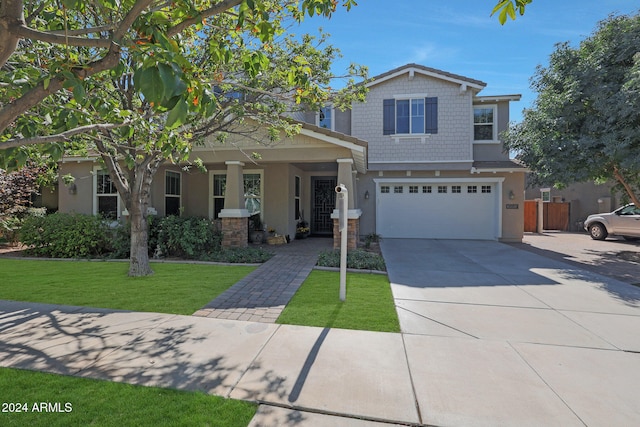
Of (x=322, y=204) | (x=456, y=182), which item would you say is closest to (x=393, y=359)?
(x=322, y=204)

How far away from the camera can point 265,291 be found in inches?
237

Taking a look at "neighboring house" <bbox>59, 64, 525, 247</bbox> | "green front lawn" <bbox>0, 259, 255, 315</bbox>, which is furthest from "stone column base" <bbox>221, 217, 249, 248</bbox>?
"neighboring house" <bbox>59, 64, 525, 247</bbox>

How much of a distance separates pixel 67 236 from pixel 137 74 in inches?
399

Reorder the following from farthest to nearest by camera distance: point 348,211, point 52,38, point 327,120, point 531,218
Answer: point 531,218 → point 327,120 → point 348,211 → point 52,38

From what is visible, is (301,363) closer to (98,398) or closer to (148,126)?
(98,398)

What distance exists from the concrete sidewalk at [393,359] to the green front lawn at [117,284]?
42 cm

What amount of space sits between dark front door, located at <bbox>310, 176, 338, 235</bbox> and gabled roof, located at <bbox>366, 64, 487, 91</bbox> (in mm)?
4701

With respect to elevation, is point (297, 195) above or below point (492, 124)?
below

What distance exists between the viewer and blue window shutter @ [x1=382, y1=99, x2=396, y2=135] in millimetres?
14383

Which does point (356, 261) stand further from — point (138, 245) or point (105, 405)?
point (105, 405)

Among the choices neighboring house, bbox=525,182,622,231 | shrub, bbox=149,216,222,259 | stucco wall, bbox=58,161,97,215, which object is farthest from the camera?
neighboring house, bbox=525,182,622,231

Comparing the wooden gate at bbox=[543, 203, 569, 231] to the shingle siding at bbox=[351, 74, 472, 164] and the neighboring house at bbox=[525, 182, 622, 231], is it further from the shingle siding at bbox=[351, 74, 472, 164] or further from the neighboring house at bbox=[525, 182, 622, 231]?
the shingle siding at bbox=[351, 74, 472, 164]

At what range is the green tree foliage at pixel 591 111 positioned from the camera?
8.29 meters

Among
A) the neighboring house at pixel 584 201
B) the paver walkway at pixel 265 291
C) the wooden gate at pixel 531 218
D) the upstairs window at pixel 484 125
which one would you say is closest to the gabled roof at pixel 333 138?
the paver walkway at pixel 265 291
